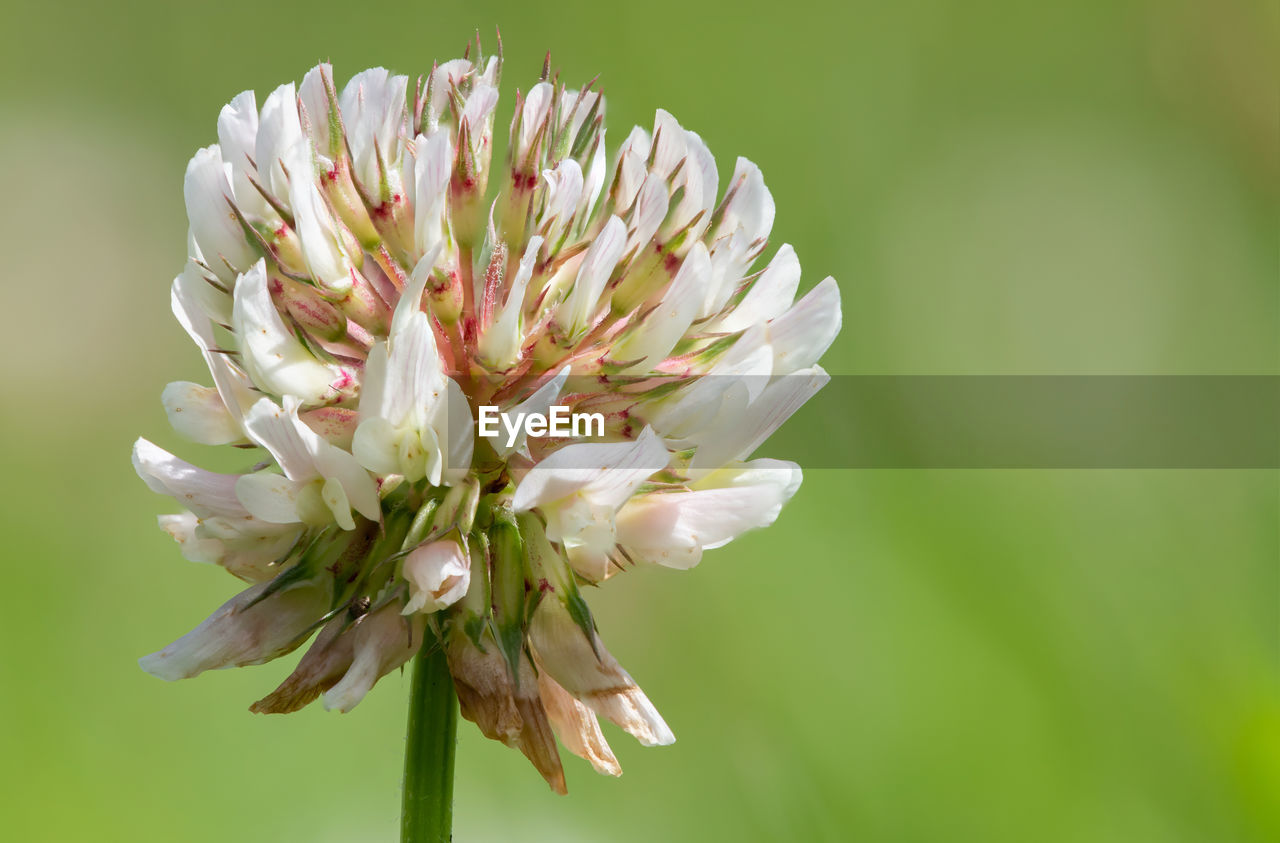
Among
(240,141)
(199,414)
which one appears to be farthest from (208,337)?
(240,141)

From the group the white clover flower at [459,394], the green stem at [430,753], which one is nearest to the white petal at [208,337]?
the white clover flower at [459,394]

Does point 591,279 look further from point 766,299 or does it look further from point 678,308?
point 766,299

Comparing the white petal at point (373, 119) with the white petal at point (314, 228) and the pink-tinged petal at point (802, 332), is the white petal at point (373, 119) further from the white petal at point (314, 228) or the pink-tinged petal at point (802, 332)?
the pink-tinged petal at point (802, 332)

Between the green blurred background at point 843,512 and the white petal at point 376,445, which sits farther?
the green blurred background at point 843,512

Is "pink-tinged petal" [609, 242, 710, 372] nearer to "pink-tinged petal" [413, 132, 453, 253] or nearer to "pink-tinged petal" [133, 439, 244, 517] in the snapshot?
"pink-tinged petal" [413, 132, 453, 253]

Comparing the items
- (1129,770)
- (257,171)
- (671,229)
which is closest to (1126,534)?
(1129,770)

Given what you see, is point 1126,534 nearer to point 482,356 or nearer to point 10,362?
point 482,356

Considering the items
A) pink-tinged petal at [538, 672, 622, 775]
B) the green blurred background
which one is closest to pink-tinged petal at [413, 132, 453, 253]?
pink-tinged petal at [538, 672, 622, 775]
